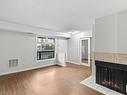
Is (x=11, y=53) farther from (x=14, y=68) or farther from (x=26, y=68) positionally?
(x=26, y=68)

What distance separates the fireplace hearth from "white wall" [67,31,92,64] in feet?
10.5

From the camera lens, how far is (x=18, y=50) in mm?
4414

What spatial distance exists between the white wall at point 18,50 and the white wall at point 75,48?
2555 mm

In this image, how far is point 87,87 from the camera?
9.41 feet

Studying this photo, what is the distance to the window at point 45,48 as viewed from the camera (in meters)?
5.38

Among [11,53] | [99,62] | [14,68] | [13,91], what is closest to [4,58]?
[11,53]

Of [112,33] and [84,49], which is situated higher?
[112,33]

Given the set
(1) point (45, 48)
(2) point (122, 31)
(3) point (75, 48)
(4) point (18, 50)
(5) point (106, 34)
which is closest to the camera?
(2) point (122, 31)

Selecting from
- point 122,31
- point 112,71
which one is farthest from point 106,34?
point 112,71

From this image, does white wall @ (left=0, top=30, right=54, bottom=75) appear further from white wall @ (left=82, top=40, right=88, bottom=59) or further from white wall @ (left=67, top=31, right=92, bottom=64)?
white wall @ (left=82, top=40, right=88, bottom=59)

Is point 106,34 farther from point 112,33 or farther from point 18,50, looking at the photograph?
point 18,50

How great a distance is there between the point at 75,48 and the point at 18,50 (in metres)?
3.73

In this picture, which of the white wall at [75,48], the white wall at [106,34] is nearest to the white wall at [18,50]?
the white wall at [75,48]

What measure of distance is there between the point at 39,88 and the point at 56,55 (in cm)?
353
